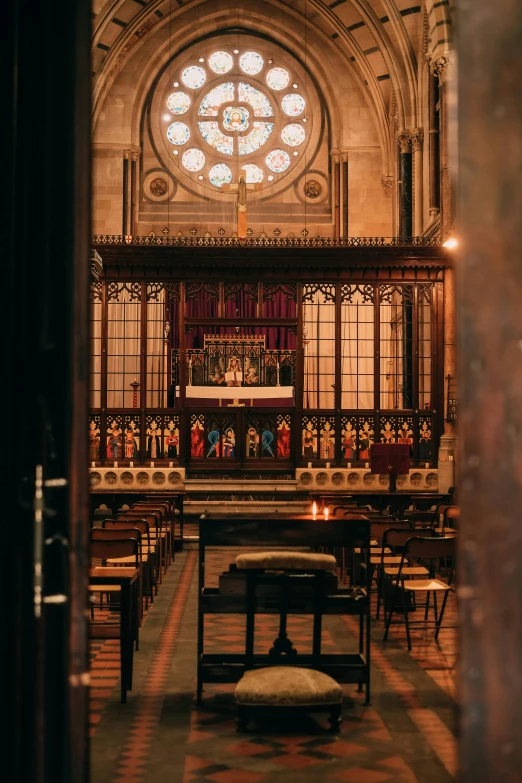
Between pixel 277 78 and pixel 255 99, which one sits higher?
pixel 277 78

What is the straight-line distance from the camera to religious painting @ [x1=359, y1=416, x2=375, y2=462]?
1617 cm

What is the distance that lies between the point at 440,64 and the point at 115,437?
9.63 meters

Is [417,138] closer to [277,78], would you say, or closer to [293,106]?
[293,106]

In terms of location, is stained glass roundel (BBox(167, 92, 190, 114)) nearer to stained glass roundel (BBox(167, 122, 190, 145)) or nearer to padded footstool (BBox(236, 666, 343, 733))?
stained glass roundel (BBox(167, 122, 190, 145))

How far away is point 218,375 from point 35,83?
14519mm

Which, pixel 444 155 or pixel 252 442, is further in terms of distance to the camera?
pixel 444 155

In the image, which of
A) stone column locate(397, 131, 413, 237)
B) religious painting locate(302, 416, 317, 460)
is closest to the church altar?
religious painting locate(302, 416, 317, 460)

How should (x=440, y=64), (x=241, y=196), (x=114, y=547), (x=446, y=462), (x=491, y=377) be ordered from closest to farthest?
(x=491, y=377) < (x=114, y=547) < (x=446, y=462) < (x=440, y=64) < (x=241, y=196)

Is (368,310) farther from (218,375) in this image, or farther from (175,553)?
(175,553)

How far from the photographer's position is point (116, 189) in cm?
2406

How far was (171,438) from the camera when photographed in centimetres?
1622

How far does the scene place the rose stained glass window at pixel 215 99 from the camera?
84.0ft

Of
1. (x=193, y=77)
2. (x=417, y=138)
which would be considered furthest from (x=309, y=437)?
(x=193, y=77)

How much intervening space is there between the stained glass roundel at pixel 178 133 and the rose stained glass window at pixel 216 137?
0.46m
